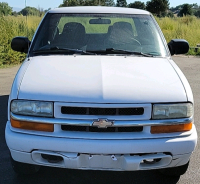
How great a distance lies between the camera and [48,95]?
2777mm

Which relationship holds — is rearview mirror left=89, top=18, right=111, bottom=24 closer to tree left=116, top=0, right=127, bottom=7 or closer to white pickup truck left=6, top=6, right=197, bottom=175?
white pickup truck left=6, top=6, right=197, bottom=175

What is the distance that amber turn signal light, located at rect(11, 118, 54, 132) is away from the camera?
2.77 meters

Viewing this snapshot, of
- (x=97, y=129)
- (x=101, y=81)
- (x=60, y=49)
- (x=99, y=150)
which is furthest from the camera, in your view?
(x=60, y=49)

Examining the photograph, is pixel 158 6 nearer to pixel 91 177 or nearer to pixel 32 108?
pixel 91 177

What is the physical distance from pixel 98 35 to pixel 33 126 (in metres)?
1.80

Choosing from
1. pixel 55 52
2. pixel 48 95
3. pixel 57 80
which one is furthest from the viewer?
pixel 55 52

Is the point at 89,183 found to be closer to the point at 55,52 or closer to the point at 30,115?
the point at 30,115


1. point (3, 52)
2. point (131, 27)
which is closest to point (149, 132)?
point (131, 27)

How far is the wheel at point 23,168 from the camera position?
3.18 meters

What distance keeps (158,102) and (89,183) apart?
115cm

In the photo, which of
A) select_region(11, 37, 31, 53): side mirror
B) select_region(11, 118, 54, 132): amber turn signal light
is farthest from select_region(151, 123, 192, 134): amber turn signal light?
select_region(11, 37, 31, 53): side mirror

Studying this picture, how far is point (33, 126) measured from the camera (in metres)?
2.81

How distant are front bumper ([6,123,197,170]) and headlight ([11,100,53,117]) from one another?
0.19 m

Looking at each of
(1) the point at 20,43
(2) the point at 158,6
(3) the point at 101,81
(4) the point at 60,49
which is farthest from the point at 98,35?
(2) the point at 158,6
